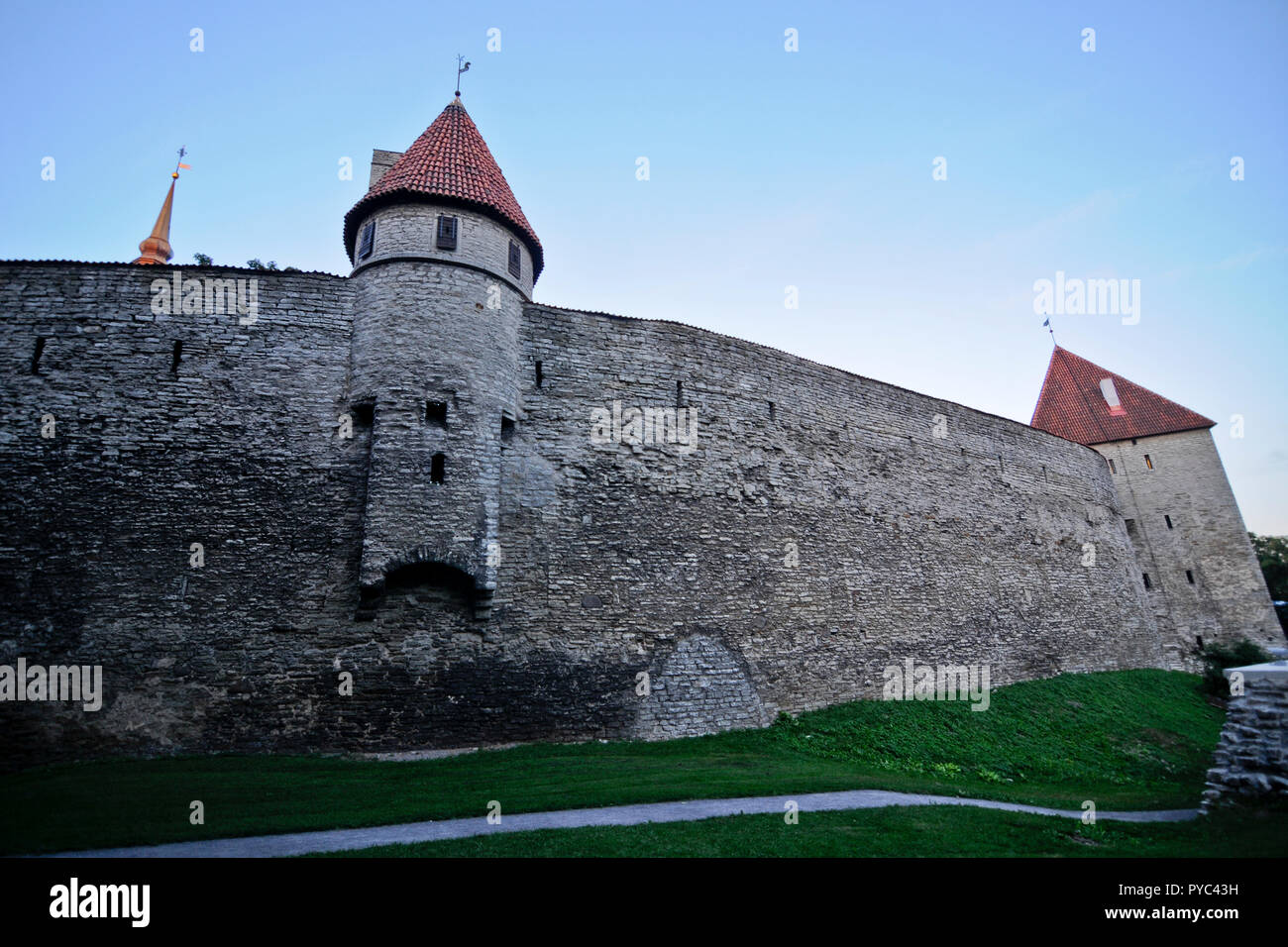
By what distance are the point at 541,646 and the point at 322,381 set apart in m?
6.57

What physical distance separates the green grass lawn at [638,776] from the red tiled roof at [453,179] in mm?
10482

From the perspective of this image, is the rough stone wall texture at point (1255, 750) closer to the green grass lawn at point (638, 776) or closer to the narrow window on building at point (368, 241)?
the green grass lawn at point (638, 776)

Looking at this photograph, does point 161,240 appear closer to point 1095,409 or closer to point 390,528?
point 390,528

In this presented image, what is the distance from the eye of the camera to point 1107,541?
85.7 ft

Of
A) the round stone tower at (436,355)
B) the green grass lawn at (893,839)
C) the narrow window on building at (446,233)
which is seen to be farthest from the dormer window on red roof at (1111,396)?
the narrow window on building at (446,233)

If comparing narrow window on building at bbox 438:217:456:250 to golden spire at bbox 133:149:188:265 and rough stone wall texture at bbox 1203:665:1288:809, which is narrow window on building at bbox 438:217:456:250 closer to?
rough stone wall texture at bbox 1203:665:1288:809

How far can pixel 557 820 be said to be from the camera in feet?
22.5

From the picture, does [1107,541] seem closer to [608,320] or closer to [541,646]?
[608,320]

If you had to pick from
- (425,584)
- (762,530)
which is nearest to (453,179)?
(425,584)

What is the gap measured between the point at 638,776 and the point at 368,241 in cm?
1141

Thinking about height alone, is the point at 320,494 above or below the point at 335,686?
above

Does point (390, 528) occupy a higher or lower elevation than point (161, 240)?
lower
